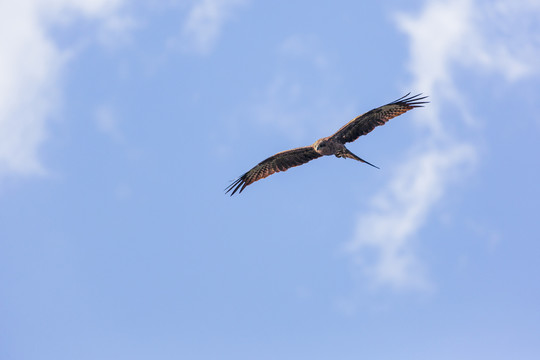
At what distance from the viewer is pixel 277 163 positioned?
22.4 m

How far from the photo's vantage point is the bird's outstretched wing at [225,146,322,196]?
21.8 metres

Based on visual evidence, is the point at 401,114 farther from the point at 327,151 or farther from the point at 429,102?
the point at 327,151

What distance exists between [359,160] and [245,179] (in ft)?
12.9

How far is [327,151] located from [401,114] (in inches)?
89.8

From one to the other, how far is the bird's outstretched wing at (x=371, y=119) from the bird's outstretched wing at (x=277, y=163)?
4.24 ft

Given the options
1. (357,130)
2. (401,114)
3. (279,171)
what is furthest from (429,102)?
(279,171)

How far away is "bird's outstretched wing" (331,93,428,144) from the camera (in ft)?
66.7

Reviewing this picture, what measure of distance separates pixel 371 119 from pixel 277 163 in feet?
10.9

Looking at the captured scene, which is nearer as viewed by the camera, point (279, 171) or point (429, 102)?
point (429, 102)

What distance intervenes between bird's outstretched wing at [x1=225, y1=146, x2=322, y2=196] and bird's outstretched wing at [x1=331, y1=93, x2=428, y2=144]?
4.24 feet

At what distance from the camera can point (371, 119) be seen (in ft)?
67.9

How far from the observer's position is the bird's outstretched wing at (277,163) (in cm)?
2182

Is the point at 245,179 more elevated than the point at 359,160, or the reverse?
the point at 245,179

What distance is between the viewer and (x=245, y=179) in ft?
74.5
